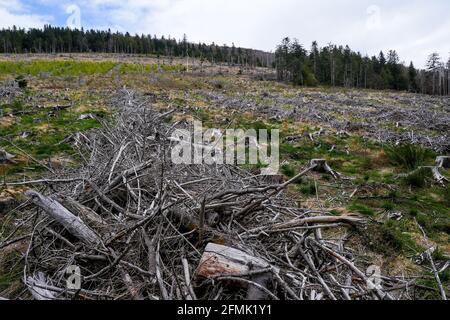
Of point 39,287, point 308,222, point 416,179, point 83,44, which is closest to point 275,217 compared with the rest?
point 308,222

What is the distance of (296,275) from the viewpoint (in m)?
3.26

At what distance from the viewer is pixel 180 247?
3607 millimetres

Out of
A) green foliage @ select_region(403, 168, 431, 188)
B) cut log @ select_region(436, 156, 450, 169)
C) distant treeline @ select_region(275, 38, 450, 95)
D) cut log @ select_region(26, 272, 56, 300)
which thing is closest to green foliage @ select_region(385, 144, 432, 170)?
cut log @ select_region(436, 156, 450, 169)

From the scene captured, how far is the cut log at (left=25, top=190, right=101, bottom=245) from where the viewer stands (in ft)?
12.1

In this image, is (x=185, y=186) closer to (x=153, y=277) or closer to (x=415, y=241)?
(x=153, y=277)

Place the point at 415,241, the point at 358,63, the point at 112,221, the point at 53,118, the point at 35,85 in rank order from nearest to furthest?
1. the point at 112,221
2. the point at 415,241
3. the point at 53,118
4. the point at 35,85
5. the point at 358,63

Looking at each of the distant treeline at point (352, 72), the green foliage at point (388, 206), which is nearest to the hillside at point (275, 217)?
the green foliage at point (388, 206)

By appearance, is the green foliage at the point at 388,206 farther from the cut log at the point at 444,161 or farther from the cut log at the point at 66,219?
the cut log at the point at 66,219

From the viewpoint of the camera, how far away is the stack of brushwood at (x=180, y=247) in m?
3.07

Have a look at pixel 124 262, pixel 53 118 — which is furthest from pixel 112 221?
pixel 53 118

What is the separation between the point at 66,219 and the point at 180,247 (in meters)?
1.31

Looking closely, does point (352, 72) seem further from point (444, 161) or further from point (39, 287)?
point (39, 287)

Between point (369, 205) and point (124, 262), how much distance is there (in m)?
4.98

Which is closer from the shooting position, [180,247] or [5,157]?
[180,247]
